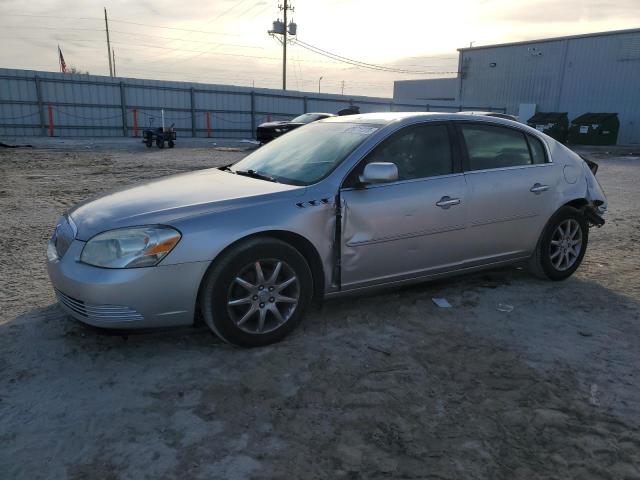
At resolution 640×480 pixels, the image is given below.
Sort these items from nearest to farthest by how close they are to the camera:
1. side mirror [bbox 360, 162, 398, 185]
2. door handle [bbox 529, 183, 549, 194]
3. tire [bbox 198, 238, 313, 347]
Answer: tire [bbox 198, 238, 313, 347], side mirror [bbox 360, 162, 398, 185], door handle [bbox 529, 183, 549, 194]

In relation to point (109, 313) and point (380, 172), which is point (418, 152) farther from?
point (109, 313)

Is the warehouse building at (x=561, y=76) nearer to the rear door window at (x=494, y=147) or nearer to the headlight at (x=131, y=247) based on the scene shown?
the rear door window at (x=494, y=147)

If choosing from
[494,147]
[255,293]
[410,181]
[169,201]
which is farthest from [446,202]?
[169,201]

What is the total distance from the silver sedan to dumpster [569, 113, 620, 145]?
29.1 m

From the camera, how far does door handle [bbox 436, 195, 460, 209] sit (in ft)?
13.1

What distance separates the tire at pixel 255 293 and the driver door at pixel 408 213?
0.41 m

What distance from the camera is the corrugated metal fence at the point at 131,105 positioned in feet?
74.6

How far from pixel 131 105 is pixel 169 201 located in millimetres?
24483

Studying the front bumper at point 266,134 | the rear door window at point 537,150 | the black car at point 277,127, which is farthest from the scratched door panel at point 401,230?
the front bumper at point 266,134

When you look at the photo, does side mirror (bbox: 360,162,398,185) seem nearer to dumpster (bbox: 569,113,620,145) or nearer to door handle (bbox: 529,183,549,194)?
door handle (bbox: 529,183,549,194)

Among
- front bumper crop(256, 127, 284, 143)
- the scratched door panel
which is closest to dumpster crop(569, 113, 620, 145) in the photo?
front bumper crop(256, 127, 284, 143)

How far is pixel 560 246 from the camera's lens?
484 cm

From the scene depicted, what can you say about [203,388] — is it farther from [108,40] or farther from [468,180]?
[108,40]

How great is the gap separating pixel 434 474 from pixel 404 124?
2.61m
